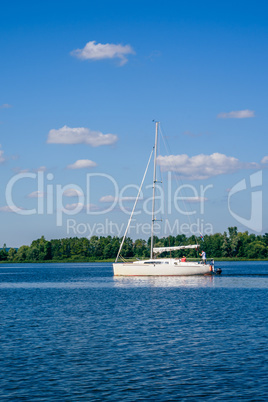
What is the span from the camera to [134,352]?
31.1 meters

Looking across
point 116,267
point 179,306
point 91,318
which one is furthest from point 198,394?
point 116,267

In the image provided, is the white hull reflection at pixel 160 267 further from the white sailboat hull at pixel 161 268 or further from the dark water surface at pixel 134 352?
the dark water surface at pixel 134 352

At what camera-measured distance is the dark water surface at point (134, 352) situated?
2323cm

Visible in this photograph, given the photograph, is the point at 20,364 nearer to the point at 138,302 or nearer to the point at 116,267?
the point at 138,302

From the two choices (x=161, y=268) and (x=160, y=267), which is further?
(x=161, y=268)

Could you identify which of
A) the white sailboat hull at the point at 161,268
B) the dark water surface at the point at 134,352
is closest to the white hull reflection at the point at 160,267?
the white sailboat hull at the point at 161,268

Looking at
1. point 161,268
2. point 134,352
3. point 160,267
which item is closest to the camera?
point 134,352

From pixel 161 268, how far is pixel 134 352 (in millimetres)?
63445

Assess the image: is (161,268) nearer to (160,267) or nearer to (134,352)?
(160,267)

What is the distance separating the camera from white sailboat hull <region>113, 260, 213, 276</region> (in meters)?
94.0

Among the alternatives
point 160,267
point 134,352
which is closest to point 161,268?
point 160,267

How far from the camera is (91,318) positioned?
46.4 meters

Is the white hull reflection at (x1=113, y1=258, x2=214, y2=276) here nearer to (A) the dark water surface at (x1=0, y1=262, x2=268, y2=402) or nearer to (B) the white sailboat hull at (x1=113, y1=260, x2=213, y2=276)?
(B) the white sailboat hull at (x1=113, y1=260, x2=213, y2=276)

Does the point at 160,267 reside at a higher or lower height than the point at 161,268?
higher
